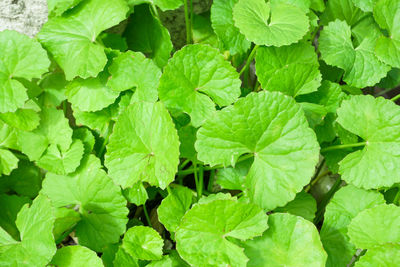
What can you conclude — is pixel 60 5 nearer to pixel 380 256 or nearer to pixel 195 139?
pixel 195 139

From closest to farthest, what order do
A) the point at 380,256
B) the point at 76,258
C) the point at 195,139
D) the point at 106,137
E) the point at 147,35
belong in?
Result: 1. the point at 380,256
2. the point at 76,258
3. the point at 195,139
4. the point at 106,137
5. the point at 147,35

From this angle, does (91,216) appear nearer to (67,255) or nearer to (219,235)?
(67,255)

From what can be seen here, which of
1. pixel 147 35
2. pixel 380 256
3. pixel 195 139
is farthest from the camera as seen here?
pixel 147 35

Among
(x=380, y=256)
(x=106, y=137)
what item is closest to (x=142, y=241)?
(x=106, y=137)

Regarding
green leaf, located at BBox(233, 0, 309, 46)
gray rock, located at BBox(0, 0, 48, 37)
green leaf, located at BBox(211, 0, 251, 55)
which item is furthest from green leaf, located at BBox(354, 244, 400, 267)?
gray rock, located at BBox(0, 0, 48, 37)

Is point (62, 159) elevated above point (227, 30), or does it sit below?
below

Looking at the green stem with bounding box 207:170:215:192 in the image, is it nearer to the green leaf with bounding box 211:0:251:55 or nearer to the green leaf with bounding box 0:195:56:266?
the green leaf with bounding box 211:0:251:55

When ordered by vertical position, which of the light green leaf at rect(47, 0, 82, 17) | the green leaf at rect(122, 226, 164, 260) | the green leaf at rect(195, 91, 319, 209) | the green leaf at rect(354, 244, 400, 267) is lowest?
the green leaf at rect(122, 226, 164, 260)
